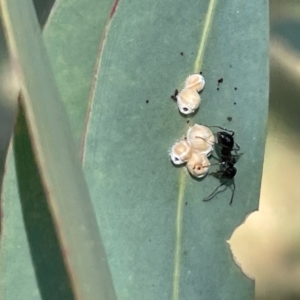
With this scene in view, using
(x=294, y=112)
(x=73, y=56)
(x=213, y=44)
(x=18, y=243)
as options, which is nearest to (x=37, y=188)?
(x=18, y=243)

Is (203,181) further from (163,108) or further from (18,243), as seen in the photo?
(18,243)

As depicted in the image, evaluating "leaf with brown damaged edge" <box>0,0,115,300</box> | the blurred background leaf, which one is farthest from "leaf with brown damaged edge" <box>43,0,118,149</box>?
"leaf with brown damaged edge" <box>0,0,115,300</box>

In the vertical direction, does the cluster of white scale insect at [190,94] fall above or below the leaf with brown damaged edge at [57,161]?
above

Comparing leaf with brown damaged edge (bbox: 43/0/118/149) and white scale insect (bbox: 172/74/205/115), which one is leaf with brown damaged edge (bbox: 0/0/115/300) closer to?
leaf with brown damaged edge (bbox: 43/0/118/149)

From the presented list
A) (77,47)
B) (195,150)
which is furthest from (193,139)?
(77,47)

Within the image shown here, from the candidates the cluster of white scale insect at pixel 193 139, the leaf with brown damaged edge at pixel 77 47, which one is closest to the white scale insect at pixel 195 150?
the cluster of white scale insect at pixel 193 139

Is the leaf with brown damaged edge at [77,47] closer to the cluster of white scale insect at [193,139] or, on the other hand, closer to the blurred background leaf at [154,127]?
the blurred background leaf at [154,127]

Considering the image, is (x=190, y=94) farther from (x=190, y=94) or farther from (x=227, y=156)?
(x=227, y=156)
